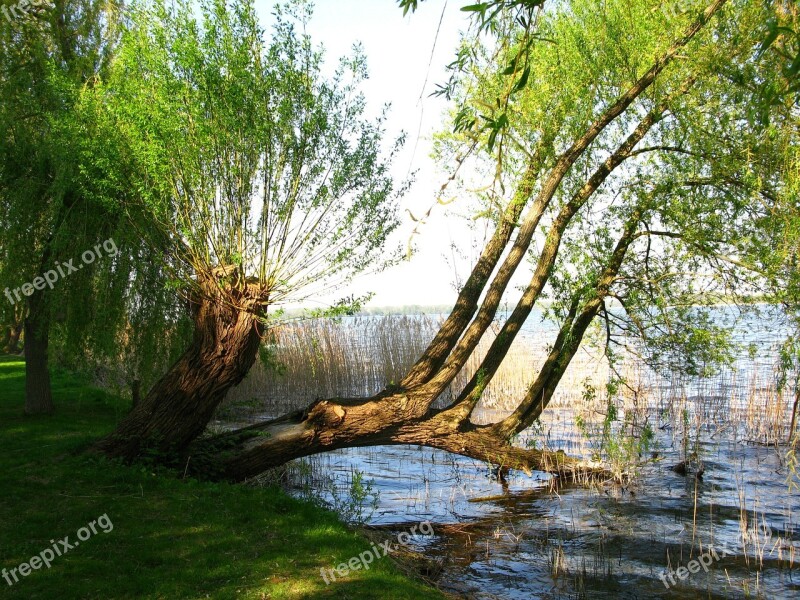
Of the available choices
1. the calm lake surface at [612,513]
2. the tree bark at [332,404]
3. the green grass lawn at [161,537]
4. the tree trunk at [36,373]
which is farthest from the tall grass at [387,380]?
the green grass lawn at [161,537]

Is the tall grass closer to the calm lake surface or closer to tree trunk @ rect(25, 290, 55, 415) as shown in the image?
the calm lake surface

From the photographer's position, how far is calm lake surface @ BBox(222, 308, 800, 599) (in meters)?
6.18

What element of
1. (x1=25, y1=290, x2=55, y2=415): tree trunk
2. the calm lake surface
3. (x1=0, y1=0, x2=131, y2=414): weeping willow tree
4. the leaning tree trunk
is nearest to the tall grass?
the calm lake surface

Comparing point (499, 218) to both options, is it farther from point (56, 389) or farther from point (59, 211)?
point (56, 389)

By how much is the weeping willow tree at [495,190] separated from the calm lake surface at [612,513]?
811 millimetres

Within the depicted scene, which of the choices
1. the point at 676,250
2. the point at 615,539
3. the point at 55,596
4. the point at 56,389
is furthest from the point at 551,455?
the point at 56,389

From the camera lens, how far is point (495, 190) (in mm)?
7832

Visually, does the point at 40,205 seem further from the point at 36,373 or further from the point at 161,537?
the point at 161,537

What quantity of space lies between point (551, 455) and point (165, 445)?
4.99 m

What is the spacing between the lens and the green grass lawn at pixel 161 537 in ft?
16.4

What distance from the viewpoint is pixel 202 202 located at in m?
7.36

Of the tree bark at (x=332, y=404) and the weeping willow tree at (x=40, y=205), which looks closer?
the tree bark at (x=332, y=404)

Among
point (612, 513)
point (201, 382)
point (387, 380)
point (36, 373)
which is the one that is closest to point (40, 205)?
point (36, 373)

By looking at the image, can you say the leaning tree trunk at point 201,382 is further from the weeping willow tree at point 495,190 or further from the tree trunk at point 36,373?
the tree trunk at point 36,373
